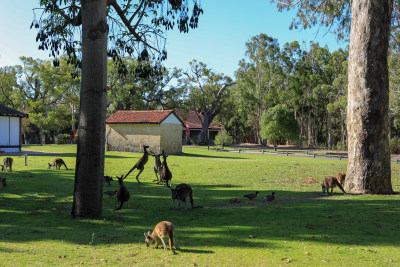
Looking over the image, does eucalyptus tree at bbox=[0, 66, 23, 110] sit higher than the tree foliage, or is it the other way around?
eucalyptus tree at bbox=[0, 66, 23, 110]

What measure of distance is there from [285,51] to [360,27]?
173 feet

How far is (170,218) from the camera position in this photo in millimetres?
8492

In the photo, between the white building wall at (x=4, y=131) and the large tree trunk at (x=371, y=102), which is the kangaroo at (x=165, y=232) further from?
the white building wall at (x=4, y=131)

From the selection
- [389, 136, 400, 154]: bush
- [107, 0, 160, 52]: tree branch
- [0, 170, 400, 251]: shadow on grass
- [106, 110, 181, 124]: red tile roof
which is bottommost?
[0, 170, 400, 251]: shadow on grass

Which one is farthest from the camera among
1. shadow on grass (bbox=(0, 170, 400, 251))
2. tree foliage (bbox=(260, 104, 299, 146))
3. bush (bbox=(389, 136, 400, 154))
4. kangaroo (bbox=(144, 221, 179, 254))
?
tree foliage (bbox=(260, 104, 299, 146))

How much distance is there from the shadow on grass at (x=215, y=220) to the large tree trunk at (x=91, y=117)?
0.58 m

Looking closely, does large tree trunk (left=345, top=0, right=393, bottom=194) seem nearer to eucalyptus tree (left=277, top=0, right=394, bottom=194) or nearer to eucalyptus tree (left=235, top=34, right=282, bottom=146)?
eucalyptus tree (left=277, top=0, right=394, bottom=194)

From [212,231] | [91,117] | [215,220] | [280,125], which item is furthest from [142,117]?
[212,231]

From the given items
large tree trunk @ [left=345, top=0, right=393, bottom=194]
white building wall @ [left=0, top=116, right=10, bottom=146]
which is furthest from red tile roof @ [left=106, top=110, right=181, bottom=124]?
large tree trunk @ [left=345, top=0, right=393, bottom=194]

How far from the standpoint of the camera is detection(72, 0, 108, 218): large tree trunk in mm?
8617

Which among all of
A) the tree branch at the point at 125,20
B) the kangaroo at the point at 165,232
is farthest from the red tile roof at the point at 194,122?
the kangaroo at the point at 165,232

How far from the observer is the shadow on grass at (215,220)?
6536 mm

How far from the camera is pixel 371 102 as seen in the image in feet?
40.4

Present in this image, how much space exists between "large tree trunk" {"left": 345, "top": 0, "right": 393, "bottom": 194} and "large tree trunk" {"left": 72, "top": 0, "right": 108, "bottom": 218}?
8.58m
